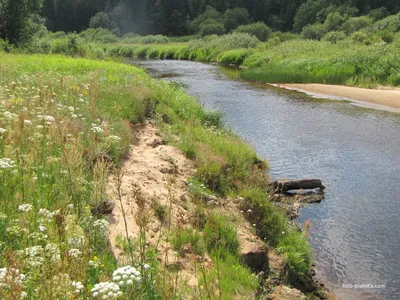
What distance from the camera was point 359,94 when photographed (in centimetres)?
2366

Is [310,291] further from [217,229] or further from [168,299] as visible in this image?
[168,299]

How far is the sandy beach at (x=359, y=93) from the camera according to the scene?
2170 centimetres

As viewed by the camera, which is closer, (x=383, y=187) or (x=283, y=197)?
(x=283, y=197)

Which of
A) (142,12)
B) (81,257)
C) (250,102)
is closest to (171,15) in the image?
(142,12)

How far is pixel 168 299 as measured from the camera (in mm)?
3361

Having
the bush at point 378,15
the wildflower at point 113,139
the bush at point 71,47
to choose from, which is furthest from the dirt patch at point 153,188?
the bush at point 378,15

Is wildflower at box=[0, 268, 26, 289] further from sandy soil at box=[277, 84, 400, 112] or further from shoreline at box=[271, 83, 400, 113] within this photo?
sandy soil at box=[277, 84, 400, 112]

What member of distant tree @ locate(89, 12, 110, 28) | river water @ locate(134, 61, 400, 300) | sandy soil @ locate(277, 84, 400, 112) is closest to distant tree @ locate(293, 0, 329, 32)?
distant tree @ locate(89, 12, 110, 28)

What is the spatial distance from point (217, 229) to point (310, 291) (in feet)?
5.40

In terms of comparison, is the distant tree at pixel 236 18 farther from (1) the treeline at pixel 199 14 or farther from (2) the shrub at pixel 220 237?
(2) the shrub at pixel 220 237

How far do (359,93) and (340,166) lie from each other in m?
12.5

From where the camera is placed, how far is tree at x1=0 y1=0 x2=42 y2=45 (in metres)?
26.0

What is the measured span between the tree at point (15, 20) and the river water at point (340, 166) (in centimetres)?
1057

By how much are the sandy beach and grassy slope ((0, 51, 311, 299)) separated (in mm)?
10685
